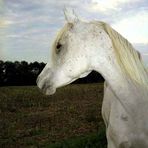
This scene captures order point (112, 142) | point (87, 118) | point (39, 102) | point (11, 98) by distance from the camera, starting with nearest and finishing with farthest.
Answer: point (112, 142), point (87, 118), point (39, 102), point (11, 98)

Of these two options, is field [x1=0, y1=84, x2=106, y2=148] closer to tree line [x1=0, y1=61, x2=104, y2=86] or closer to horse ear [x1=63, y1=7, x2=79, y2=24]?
horse ear [x1=63, y1=7, x2=79, y2=24]

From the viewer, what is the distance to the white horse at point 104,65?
13.9 feet

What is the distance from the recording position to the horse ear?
431cm

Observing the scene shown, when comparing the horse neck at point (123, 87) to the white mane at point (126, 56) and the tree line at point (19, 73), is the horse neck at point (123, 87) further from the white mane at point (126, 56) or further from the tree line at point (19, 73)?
the tree line at point (19, 73)

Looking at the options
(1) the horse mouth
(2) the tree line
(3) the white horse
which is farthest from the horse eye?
(2) the tree line

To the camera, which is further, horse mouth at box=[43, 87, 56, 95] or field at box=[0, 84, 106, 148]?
field at box=[0, 84, 106, 148]

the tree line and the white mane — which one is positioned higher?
the white mane

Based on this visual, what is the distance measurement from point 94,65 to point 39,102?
15387mm

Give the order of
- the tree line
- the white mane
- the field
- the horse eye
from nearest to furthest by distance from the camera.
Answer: the white mane
the horse eye
the field
the tree line

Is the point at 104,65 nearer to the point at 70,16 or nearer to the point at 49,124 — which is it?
the point at 70,16

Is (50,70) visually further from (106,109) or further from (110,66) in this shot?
(106,109)

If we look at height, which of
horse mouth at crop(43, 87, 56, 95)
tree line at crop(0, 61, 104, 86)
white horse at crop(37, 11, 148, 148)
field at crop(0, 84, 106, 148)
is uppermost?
white horse at crop(37, 11, 148, 148)

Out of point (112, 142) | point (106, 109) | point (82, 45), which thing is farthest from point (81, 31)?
point (106, 109)

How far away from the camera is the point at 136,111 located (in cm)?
447
